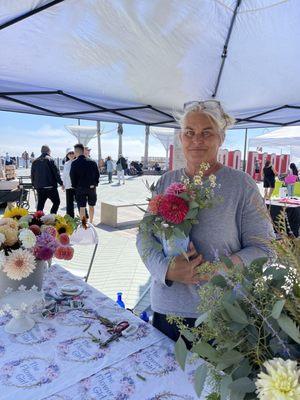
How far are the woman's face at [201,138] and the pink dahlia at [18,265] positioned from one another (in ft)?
2.69

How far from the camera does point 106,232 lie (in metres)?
5.74

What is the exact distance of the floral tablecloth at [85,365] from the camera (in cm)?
88

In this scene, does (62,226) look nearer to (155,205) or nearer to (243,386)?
(155,205)

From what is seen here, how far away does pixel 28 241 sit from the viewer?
1.21 m

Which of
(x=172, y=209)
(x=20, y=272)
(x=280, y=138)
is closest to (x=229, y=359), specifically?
(x=172, y=209)

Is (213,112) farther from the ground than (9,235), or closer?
farther from the ground

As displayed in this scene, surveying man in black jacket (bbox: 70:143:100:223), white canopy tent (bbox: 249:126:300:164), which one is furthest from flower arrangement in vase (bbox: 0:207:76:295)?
white canopy tent (bbox: 249:126:300:164)

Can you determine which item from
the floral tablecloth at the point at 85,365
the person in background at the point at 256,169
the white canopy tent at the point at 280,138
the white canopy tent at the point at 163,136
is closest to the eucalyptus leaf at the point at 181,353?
the floral tablecloth at the point at 85,365

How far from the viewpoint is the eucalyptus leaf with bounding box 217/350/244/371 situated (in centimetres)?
52

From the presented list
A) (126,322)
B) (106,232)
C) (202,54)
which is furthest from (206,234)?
(106,232)

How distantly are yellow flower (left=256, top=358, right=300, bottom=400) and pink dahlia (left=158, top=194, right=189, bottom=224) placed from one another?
579mm

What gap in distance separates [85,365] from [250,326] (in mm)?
683

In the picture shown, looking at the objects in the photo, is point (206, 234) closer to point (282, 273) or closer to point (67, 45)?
point (282, 273)

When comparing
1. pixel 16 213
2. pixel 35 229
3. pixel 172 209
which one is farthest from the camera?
pixel 16 213
